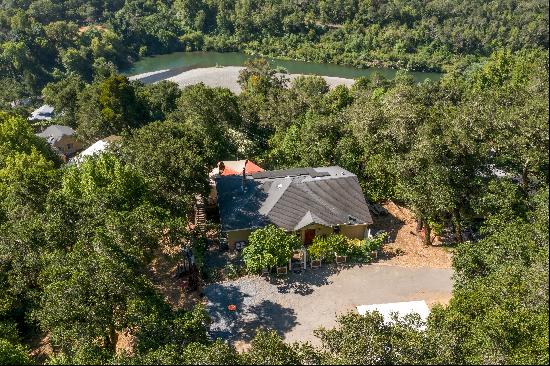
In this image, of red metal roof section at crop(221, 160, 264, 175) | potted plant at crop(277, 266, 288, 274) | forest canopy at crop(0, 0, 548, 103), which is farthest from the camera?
forest canopy at crop(0, 0, 548, 103)

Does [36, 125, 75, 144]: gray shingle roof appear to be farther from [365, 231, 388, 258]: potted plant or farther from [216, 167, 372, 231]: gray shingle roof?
[365, 231, 388, 258]: potted plant

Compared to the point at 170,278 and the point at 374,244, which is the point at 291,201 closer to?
the point at 374,244

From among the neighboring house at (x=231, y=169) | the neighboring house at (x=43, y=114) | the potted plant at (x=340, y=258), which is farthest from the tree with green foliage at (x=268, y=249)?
the neighboring house at (x=43, y=114)

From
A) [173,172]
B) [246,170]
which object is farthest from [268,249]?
[246,170]

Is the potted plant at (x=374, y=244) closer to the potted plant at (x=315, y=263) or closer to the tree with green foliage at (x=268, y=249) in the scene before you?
the potted plant at (x=315, y=263)

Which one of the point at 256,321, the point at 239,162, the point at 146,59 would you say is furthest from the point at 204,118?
the point at 146,59

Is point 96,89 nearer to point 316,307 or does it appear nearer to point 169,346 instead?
point 316,307

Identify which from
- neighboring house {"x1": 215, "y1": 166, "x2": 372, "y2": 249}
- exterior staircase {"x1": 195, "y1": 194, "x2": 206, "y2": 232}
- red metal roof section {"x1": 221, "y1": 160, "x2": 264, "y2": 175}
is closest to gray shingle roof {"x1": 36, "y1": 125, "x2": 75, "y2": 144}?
red metal roof section {"x1": 221, "y1": 160, "x2": 264, "y2": 175}
